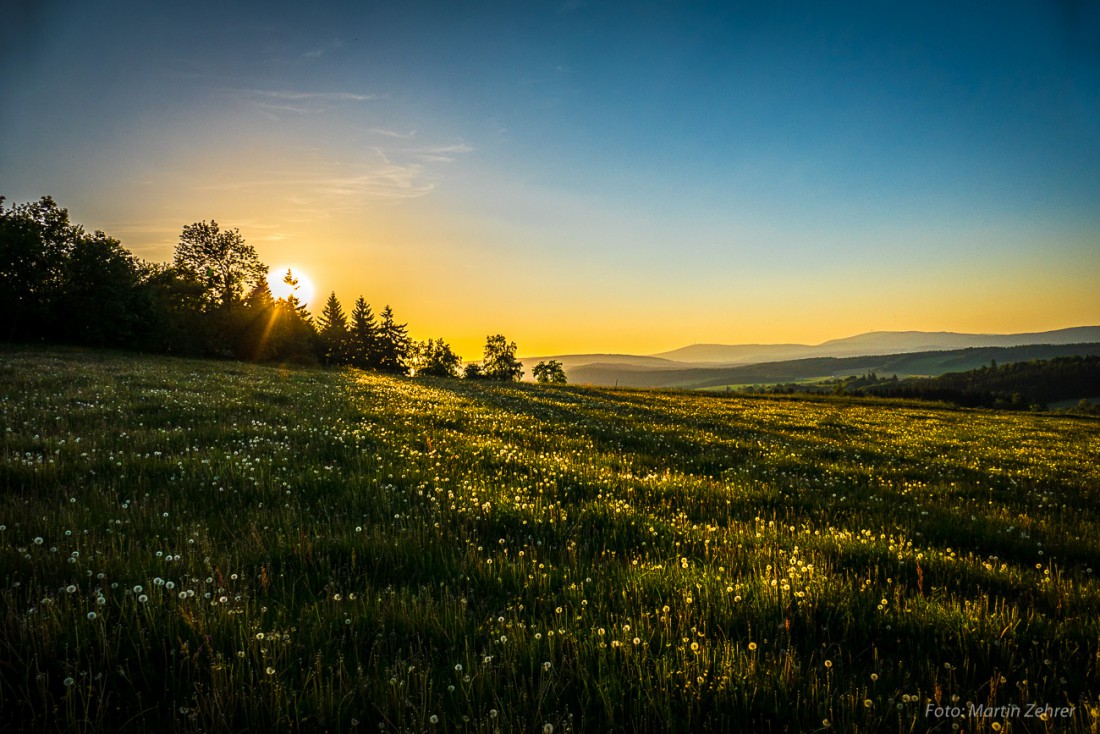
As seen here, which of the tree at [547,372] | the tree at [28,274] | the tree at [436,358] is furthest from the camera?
the tree at [547,372]

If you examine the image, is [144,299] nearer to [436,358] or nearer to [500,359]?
[436,358]

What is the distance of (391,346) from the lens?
9975cm

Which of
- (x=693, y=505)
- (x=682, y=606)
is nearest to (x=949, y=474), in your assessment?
(x=693, y=505)

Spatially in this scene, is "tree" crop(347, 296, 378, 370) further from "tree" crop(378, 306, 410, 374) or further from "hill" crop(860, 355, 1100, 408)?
"hill" crop(860, 355, 1100, 408)

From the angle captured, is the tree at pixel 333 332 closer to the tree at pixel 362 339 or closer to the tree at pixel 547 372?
the tree at pixel 362 339

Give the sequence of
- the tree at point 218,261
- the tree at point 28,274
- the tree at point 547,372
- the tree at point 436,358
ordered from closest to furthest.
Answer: the tree at point 28,274 → the tree at point 218,261 → the tree at point 436,358 → the tree at point 547,372

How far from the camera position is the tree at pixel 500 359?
131 m

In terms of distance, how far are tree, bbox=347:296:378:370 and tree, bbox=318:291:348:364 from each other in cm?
144

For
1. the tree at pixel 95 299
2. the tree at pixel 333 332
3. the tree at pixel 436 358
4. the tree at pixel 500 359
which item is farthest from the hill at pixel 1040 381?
the tree at pixel 95 299

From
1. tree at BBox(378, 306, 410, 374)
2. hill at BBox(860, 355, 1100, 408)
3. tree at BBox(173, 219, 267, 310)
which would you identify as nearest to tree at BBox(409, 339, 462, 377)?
tree at BBox(378, 306, 410, 374)

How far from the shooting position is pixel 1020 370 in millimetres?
138625

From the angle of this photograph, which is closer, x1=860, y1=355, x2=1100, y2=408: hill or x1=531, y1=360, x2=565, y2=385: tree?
x1=860, y1=355, x2=1100, y2=408: hill

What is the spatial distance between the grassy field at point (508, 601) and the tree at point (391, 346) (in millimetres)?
94754

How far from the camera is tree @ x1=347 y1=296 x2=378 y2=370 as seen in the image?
316 ft
